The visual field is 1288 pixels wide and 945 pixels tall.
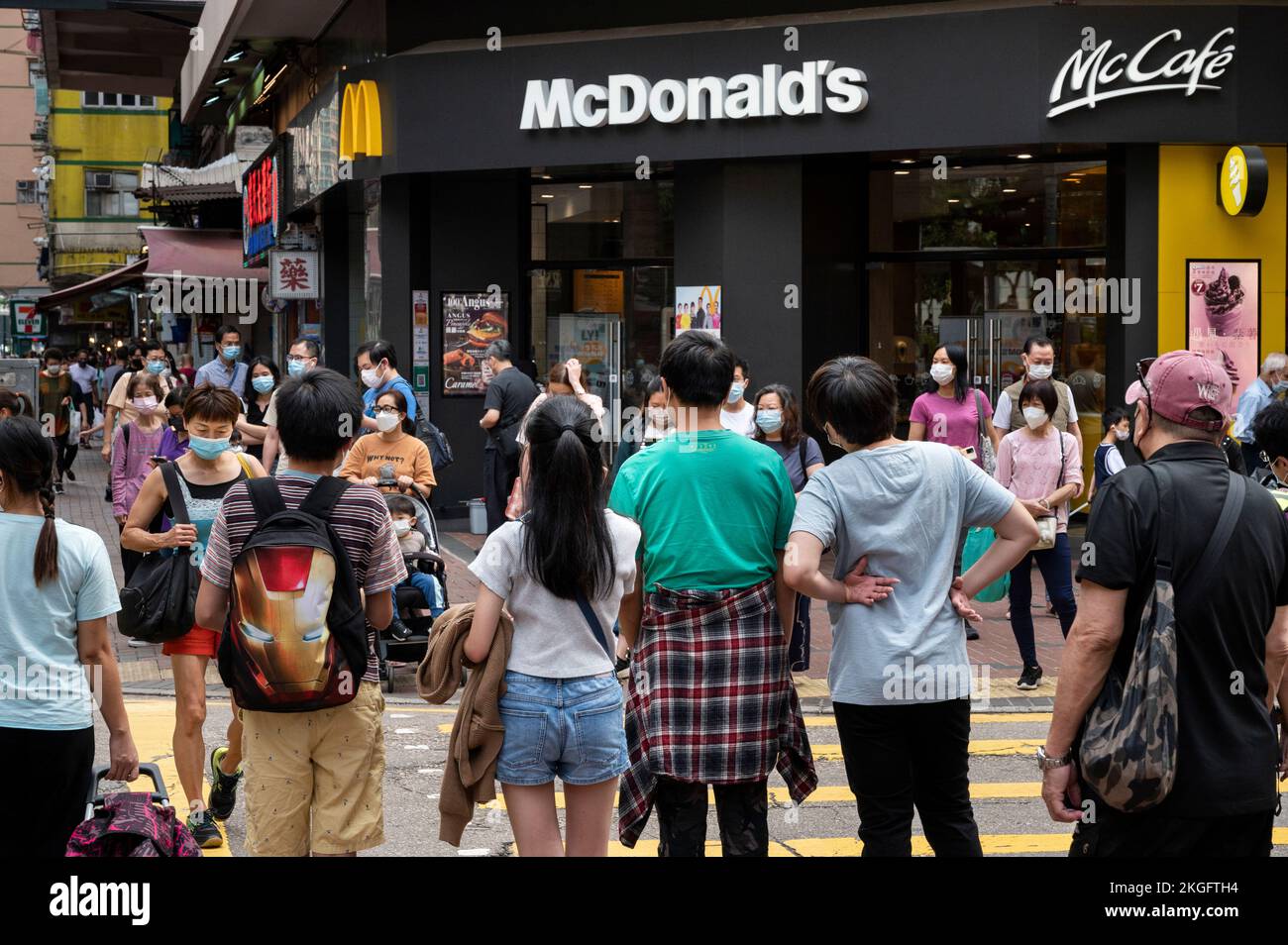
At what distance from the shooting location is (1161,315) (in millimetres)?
14938

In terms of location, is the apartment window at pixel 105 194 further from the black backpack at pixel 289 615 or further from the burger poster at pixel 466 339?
Answer: the black backpack at pixel 289 615

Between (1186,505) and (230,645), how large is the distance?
8.78 ft

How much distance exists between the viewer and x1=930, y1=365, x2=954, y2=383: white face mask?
10648mm

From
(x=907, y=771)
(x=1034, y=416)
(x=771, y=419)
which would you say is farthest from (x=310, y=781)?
(x=1034, y=416)

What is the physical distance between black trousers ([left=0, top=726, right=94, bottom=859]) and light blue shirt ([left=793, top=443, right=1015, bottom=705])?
88.1 inches

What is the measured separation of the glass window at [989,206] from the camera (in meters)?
15.9

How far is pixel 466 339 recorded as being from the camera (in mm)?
17984

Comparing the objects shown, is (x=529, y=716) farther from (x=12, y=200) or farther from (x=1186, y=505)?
(x=12, y=200)

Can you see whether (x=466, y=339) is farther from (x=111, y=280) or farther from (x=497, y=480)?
(x=111, y=280)

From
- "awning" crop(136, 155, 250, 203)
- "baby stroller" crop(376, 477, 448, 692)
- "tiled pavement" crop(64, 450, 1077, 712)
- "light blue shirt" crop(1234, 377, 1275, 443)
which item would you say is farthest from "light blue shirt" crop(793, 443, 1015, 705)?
"awning" crop(136, 155, 250, 203)

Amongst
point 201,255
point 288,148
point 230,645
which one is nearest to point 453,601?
point 230,645

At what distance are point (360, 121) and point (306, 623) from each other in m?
14.2

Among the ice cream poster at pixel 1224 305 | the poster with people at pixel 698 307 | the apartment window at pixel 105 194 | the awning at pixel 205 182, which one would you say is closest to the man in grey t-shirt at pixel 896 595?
the ice cream poster at pixel 1224 305

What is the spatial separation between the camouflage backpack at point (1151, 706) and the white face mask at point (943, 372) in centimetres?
671
